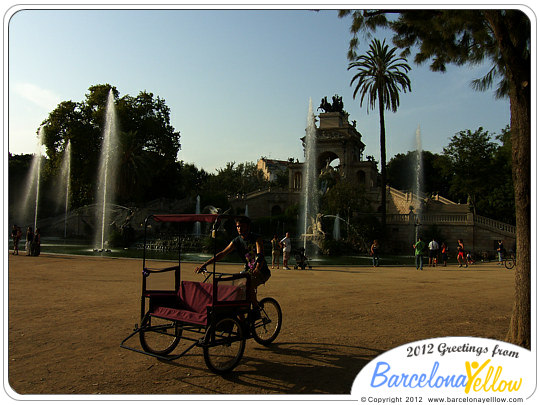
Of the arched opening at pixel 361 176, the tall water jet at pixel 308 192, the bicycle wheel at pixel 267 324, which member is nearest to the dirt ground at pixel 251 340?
the bicycle wheel at pixel 267 324

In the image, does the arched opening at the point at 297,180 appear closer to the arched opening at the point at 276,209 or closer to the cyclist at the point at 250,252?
the arched opening at the point at 276,209

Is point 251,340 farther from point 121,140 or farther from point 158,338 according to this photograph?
point 121,140

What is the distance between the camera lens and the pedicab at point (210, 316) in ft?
18.3

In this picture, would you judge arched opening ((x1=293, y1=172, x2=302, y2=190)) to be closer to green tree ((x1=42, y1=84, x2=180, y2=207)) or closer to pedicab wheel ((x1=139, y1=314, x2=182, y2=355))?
green tree ((x1=42, y1=84, x2=180, y2=207))

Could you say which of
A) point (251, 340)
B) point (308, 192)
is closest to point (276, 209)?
point (308, 192)

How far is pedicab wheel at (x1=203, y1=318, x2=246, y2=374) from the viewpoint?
17.5 feet

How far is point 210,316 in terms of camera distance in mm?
5570

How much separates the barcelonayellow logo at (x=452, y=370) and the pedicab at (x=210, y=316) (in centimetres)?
195

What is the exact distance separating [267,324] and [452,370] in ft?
11.3

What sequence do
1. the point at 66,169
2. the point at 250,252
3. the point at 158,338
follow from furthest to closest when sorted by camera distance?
the point at 66,169
the point at 158,338
the point at 250,252

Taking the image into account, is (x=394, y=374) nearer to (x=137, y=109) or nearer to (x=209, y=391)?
(x=209, y=391)

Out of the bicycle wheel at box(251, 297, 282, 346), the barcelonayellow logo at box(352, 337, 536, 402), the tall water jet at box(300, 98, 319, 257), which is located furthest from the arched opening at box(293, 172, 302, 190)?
the barcelonayellow logo at box(352, 337, 536, 402)

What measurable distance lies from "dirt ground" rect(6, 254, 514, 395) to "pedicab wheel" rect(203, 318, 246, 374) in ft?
0.49

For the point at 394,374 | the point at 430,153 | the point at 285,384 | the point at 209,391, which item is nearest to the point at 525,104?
the point at 394,374
